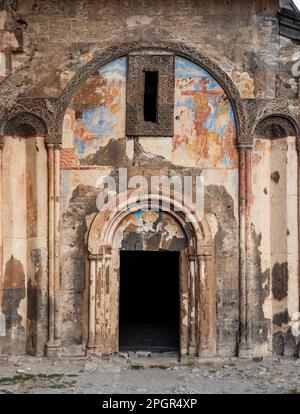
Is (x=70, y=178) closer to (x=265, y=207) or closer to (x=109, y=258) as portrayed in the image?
(x=109, y=258)

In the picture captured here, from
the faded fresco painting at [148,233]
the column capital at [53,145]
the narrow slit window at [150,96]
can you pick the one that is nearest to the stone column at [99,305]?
the faded fresco painting at [148,233]

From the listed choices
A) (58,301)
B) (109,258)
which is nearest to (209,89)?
(109,258)

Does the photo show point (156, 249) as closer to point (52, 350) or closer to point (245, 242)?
point (245, 242)

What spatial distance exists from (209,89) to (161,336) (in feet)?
18.9

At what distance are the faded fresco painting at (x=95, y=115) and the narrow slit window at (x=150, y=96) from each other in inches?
23.5

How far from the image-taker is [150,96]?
41.6 ft

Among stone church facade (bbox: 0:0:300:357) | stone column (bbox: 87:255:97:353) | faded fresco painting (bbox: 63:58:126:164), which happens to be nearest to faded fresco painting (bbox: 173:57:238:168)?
stone church facade (bbox: 0:0:300:357)

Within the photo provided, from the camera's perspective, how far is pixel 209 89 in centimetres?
1218

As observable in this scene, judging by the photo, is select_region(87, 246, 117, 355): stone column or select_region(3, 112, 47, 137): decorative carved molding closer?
select_region(87, 246, 117, 355): stone column

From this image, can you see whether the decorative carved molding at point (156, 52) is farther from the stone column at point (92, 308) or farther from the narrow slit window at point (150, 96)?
the stone column at point (92, 308)

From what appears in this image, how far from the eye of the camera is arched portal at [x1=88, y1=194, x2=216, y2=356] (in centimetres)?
1188
